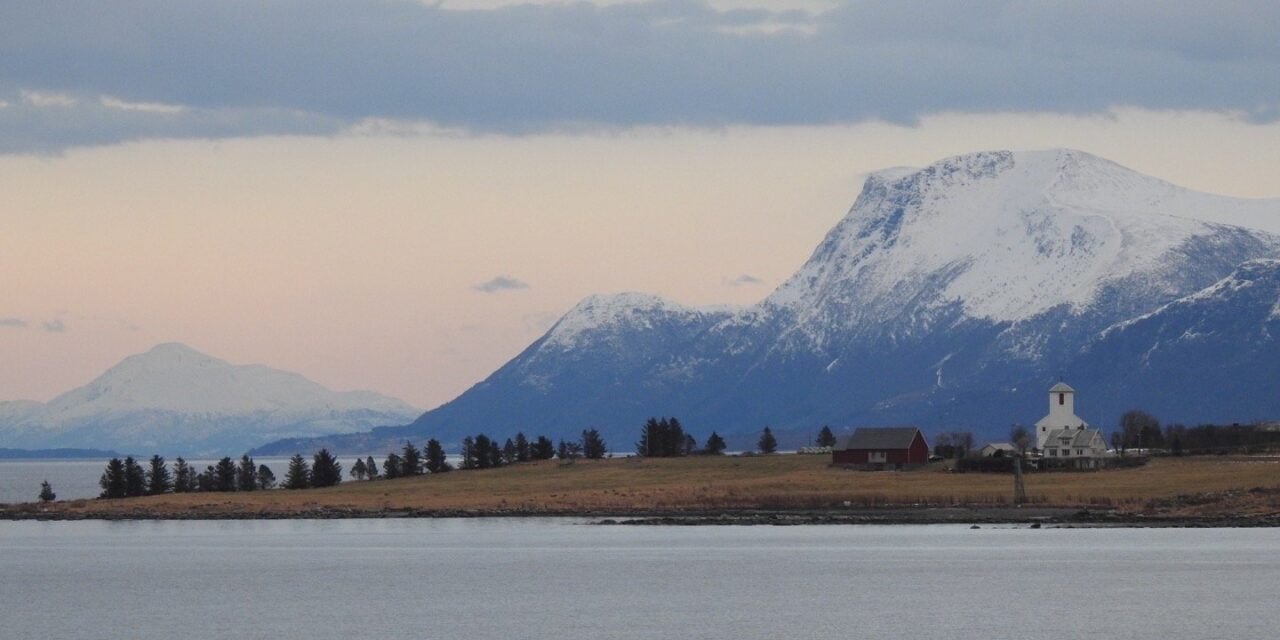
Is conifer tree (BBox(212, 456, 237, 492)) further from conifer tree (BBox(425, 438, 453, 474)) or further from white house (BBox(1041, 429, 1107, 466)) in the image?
white house (BBox(1041, 429, 1107, 466))

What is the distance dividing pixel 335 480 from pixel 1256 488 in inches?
3377

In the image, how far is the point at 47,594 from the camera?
96000 mm

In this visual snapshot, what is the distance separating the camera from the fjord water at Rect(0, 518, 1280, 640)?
79.9 metres

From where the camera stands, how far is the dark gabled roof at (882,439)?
603 feet

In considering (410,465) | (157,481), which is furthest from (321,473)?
(157,481)

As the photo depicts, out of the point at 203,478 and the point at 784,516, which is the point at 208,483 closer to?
the point at 203,478

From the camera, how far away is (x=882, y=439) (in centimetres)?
18475

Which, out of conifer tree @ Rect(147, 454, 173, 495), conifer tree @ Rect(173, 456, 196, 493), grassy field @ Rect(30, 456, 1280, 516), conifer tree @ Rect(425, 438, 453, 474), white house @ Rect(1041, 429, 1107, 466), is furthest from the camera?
conifer tree @ Rect(425, 438, 453, 474)

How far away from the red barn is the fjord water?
1796 inches

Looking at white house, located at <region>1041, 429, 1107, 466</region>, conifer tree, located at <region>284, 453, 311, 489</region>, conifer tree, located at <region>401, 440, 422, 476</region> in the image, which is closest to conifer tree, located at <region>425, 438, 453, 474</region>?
conifer tree, located at <region>401, 440, 422, 476</region>

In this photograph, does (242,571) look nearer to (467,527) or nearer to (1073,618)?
(467,527)

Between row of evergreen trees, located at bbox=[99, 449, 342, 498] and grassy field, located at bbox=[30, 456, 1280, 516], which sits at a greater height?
row of evergreen trees, located at bbox=[99, 449, 342, 498]

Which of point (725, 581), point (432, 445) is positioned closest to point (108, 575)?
point (725, 581)

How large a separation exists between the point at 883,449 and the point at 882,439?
1297 mm
